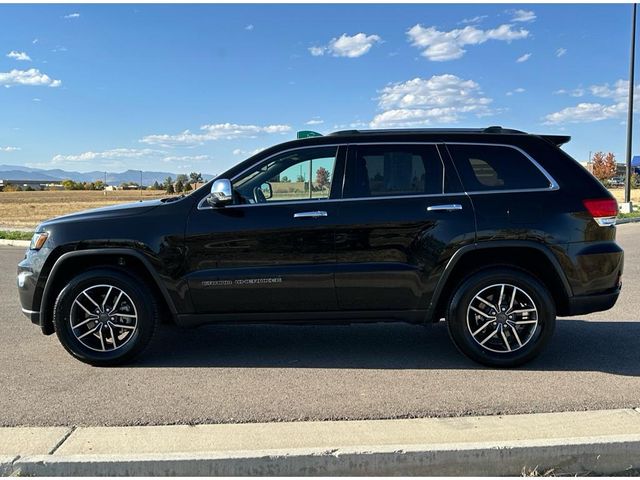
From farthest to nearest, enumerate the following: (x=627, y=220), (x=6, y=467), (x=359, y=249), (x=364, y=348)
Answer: (x=627, y=220), (x=364, y=348), (x=359, y=249), (x=6, y=467)

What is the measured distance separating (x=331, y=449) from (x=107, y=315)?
251 centimetres

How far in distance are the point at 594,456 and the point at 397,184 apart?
8.08ft

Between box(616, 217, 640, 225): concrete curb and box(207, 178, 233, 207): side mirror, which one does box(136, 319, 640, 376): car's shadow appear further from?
box(616, 217, 640, 225): concrete curb

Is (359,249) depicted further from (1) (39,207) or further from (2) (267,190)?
(1) (39,207)

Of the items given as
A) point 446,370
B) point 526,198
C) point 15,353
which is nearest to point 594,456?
point 446,370

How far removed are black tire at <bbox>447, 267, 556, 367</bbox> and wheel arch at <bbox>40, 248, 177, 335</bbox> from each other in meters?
2.42

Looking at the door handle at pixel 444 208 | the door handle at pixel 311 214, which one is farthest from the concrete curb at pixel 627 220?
the door handle at pixel 311 214

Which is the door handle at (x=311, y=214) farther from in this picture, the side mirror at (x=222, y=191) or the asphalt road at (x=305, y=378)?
the asphalt road at (x=305, y=378)

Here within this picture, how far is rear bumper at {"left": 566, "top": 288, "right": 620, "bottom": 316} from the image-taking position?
452cm

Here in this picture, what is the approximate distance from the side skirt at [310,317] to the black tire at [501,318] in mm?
348

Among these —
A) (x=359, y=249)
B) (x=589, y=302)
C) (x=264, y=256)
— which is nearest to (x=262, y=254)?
(x=264, y=256)

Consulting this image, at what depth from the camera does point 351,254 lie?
450 cm

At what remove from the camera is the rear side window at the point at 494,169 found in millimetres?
4609

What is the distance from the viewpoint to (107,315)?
182 inches
